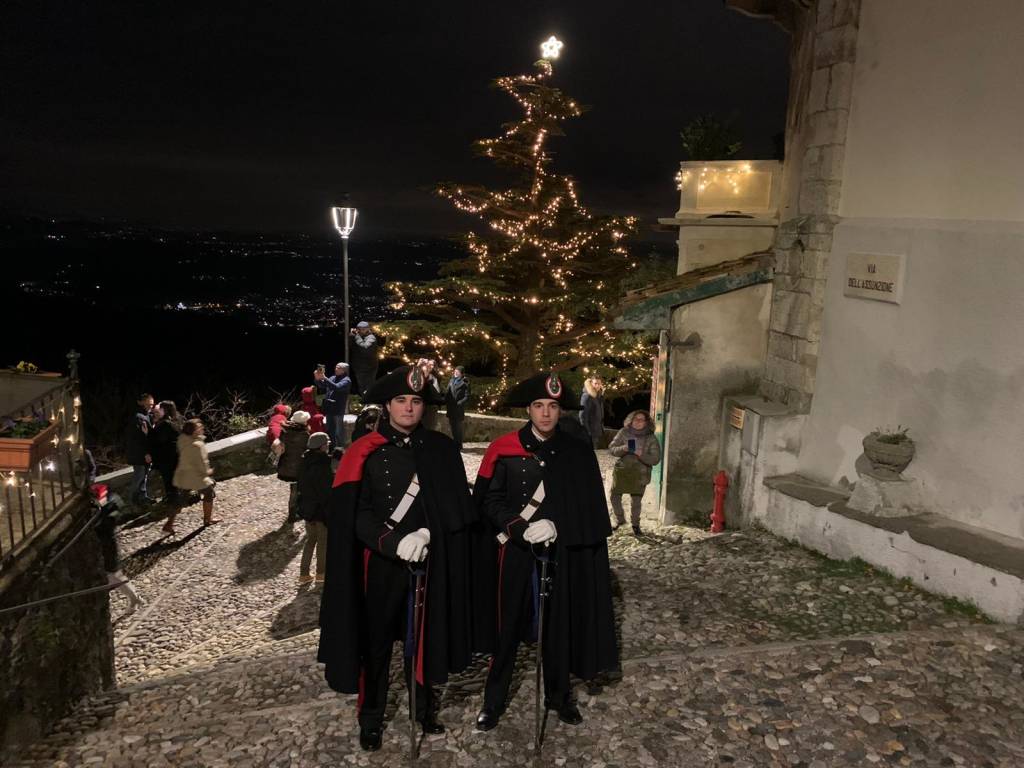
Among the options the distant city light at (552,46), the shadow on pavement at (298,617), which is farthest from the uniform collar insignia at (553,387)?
the distant city light at (552,46)

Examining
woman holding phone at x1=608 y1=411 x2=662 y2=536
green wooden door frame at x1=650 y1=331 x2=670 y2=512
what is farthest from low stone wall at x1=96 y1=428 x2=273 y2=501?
woman holding phone at x1=608 y1=411 x2=662 y2=536

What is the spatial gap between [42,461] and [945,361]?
755 centimetres

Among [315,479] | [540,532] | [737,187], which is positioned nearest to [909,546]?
[540,532]

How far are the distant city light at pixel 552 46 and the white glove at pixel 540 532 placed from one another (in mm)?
13931

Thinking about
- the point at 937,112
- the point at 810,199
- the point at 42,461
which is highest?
the point at 937,112

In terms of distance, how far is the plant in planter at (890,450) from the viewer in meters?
6.64

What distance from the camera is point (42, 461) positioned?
5754 mm

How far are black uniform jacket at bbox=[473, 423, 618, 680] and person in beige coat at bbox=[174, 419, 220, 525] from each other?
639 centimetres

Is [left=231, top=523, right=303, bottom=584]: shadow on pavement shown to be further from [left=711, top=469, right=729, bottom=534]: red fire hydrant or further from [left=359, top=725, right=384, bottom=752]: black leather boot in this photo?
[left=711, top=469, right=729, bottom=534]: red fire hydrant

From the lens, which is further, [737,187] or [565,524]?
[737,187]

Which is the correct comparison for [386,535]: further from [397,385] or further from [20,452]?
[20,452]

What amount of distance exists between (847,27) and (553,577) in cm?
627

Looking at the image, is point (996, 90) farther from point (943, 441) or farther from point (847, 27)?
point (943, 441)

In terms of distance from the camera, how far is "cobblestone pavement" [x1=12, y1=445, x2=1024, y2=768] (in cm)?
422
